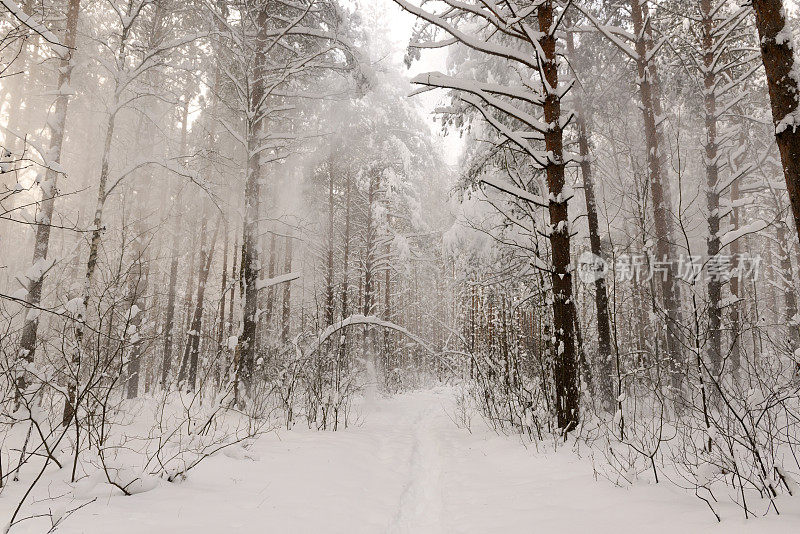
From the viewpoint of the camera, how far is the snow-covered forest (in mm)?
3098

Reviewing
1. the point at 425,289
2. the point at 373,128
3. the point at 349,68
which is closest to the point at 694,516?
the point at 349,68

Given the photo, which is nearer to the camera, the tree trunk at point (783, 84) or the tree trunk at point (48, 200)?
the tree trunk at point (783, 84)

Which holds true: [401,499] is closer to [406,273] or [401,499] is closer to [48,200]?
[48,200]

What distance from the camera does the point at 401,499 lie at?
393 centimetres

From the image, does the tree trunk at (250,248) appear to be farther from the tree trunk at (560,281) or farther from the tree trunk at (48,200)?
the tree trunk at (560,281)

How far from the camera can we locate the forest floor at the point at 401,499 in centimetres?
262

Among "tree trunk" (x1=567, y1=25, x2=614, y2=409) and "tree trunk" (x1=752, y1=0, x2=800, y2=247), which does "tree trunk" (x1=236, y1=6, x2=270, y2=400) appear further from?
"tree trunk" (x1=752, y1=0, x2=800, y2=247)

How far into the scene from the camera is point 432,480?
15.2 ft

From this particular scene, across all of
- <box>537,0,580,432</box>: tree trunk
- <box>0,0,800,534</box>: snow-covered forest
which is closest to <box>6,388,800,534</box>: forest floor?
<box>0,0,800,534</box>: snow-covered forest

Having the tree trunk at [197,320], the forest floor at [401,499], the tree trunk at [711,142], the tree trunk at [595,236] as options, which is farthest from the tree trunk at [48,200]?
the tree trunk at [711,142]

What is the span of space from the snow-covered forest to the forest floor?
33mm

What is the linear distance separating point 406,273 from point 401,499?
Result: 574 inches

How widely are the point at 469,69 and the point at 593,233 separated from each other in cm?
674

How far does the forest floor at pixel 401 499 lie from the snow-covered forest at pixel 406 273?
0.03 meters
